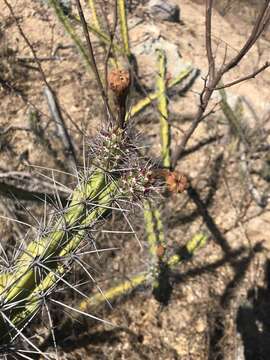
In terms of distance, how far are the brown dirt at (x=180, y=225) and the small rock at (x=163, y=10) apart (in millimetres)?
186

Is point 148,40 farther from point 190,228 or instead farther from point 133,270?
point 133,270

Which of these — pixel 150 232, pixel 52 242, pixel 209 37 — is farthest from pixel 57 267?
pixel 150 232

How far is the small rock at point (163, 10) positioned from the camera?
5805mm

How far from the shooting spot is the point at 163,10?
231 inches

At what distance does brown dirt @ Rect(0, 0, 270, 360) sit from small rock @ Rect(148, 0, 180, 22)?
186mm

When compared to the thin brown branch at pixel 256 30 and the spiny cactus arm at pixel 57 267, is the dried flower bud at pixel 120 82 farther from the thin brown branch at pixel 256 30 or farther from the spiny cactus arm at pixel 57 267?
the thin brown branch at pixel 256 30

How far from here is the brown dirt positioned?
348 cm

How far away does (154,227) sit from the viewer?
12.0 feet

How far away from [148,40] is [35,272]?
4107mm

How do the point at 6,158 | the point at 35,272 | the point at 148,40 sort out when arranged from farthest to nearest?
the point at 148,40
the point at 6,158
the point at 35,272

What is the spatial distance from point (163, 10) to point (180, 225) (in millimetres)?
3048

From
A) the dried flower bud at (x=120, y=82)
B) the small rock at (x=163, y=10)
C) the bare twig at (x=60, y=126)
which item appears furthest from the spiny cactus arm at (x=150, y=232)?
the small rock at (x=163, y=10)

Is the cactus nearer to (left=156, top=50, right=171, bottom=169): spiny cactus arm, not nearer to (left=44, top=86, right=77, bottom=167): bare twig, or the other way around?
(left=156, top=50, right=171, bottom=169): spiny cactus arm

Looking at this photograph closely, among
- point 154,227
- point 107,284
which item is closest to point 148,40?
point 154,227
